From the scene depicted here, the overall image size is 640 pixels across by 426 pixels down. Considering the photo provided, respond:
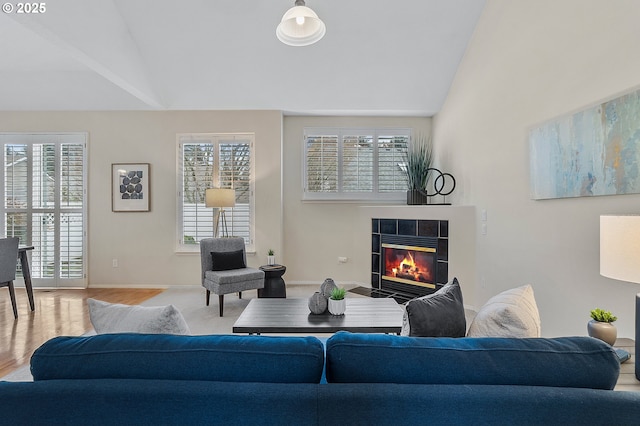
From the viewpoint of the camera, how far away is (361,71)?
4.32 meters

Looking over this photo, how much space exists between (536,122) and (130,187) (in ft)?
17.1

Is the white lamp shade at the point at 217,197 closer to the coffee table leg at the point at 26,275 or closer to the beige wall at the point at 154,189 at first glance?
the beige wall at the point at 154,189

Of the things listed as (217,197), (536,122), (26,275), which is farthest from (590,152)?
(26,275)

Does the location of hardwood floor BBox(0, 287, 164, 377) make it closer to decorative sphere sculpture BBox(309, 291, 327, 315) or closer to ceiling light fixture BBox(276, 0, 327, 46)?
decorative sphere sculpture BBox(309, 291, 327, 315)

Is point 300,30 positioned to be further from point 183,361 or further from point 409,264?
point 409,264

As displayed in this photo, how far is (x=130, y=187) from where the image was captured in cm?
491

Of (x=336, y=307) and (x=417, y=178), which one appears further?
(x=417, y=178)

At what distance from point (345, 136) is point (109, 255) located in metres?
4.08

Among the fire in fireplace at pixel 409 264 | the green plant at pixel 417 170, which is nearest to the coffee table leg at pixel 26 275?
the fire in fireplace at pixel 409 264

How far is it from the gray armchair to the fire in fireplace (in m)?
1.82

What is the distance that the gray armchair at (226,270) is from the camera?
3697 millimetres

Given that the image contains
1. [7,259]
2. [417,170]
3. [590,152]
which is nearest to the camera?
[590,152]

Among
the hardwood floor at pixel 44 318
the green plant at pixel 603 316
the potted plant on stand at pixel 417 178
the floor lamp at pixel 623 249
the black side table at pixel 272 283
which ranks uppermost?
the potted plant on stand at pixel 417 178

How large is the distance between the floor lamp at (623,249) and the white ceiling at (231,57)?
10.9 feet
